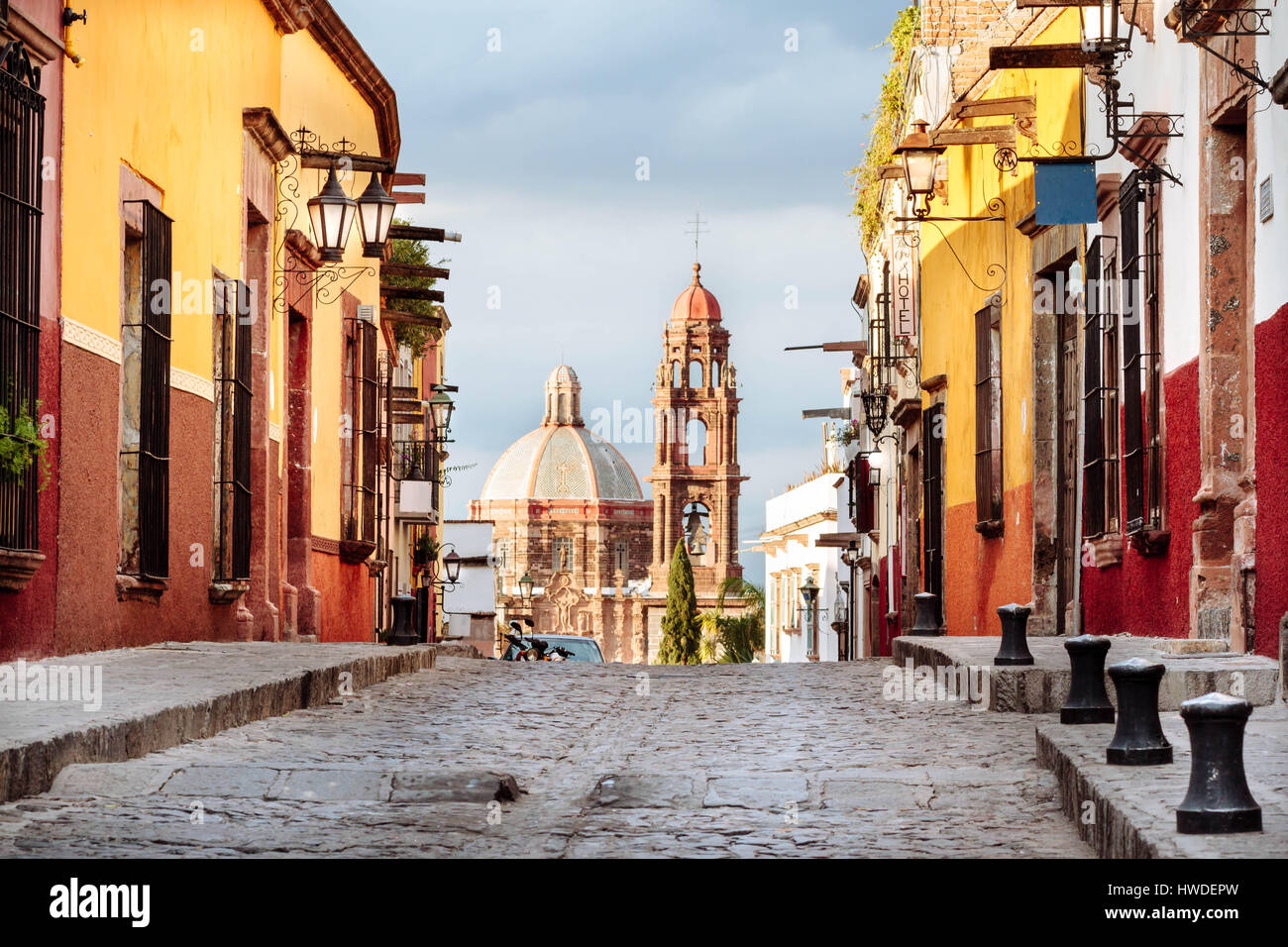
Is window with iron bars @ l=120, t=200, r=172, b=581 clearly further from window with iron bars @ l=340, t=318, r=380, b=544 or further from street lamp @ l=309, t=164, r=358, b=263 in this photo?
window with iron bars @ l=340, t=318, r=380, b=544

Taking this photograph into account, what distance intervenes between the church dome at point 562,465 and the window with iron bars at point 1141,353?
104125mm

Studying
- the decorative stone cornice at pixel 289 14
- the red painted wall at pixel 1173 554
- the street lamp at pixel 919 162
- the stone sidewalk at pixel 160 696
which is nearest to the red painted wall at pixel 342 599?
the decorative stone cornice at pixel 289 14

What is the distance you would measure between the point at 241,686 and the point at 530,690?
4046 millimetres

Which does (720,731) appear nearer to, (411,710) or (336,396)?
(411,710)

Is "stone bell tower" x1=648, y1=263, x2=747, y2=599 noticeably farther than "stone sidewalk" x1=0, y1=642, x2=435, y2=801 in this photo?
Yes

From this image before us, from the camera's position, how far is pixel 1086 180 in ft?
37.9

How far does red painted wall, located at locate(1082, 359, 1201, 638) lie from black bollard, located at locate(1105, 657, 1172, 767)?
14.8ft

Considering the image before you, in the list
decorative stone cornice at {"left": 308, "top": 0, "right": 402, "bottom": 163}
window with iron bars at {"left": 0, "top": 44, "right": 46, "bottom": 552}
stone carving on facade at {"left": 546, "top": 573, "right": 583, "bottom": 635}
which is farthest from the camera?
stone carving on facade at {"left": 546, "top": 573, "right": 583, "bottom": 635}

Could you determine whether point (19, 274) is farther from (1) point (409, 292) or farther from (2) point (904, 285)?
(2) point (904, 285)

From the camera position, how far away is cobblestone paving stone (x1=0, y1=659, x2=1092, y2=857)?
5.34 metres

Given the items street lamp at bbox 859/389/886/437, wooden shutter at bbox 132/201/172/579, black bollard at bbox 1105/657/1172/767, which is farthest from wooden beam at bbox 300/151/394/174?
black bollard at bbox 1105/657/1172/767

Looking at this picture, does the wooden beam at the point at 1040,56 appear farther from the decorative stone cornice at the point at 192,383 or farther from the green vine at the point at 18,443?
the green vine at the point at 18,443

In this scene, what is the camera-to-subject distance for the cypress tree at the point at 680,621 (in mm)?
77688
